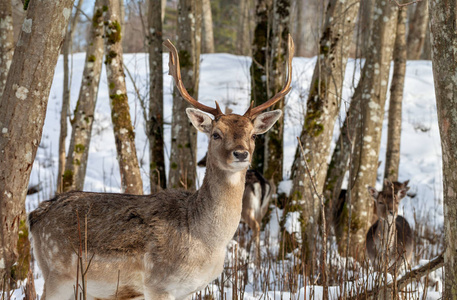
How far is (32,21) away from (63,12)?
0.74ft

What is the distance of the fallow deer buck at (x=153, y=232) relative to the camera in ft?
12.5

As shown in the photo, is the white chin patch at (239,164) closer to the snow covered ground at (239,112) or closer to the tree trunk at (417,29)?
the snow covered ground at (239,112)

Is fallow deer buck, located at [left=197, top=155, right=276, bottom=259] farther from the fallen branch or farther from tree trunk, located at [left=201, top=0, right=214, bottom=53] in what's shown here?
tree trunk, located at [left=201, top=0, right=214, bottom=53]

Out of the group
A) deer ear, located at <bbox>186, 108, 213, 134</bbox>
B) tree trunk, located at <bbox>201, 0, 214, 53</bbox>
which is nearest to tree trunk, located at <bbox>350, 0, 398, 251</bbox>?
deer ear, located at <bbox>186, 108, 213, 134</bbox>

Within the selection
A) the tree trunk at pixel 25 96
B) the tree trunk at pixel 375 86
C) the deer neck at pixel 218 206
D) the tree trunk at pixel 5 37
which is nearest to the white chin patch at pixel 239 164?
the deer neck at pixel 218 206

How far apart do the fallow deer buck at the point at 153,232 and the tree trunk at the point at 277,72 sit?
4.91 m

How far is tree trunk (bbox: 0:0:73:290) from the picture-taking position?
3.66 metres

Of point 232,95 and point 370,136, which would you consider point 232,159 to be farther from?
point 232,95

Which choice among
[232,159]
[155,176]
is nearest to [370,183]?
[155,176]

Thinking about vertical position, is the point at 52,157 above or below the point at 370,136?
below

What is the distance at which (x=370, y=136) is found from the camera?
7.54 metres

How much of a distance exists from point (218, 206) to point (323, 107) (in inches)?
141

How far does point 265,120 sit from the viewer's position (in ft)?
14.6

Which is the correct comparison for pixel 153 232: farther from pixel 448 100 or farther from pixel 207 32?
pixel 207 32
